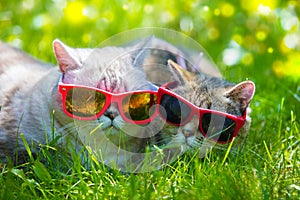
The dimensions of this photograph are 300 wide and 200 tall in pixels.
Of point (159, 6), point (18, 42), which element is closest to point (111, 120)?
point (18, 42)

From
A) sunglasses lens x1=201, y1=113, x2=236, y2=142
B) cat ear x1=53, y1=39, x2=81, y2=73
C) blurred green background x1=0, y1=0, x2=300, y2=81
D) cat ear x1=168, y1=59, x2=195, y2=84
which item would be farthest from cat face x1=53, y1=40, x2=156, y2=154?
blurred green background x1=0, y1=0, x2=300, y2=81

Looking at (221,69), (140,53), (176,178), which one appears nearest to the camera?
(176,178)

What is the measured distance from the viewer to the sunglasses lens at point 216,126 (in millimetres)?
2074

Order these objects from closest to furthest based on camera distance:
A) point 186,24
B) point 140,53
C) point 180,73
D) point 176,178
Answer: point 176,178 < point 180,73 < point 140,53 < point 186,24

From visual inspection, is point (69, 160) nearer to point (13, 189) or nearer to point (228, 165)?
point (13, 189)

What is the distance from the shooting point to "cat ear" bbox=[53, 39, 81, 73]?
2129 mm

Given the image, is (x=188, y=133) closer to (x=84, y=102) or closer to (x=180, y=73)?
(x=180, y=73)

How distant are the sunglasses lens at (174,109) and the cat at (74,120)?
0.30 ft

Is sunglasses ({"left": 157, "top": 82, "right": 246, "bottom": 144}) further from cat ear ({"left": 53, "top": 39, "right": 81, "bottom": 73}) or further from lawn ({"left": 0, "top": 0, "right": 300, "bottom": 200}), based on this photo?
cat ear ({"left": 53, "top": 39, "right": 81, "bottom": 73})

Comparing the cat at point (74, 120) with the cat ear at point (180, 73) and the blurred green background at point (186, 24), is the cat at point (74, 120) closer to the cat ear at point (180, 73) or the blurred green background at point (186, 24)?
the cat ear at point (180, 73)

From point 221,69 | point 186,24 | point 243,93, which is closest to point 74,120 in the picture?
point 243,93

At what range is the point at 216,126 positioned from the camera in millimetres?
2082

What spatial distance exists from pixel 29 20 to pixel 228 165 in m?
2.45

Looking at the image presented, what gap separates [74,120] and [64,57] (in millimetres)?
258
